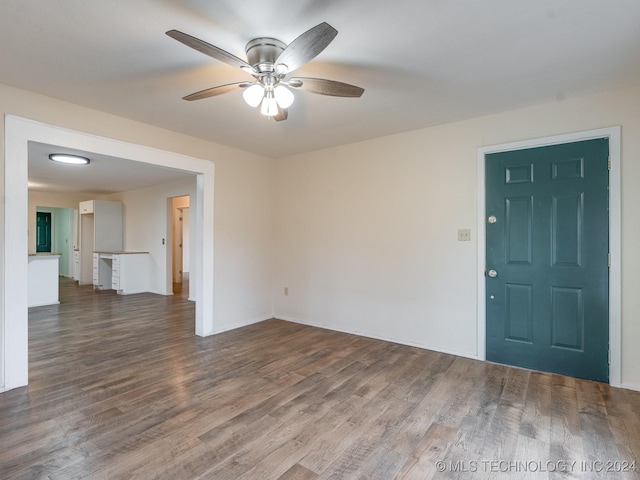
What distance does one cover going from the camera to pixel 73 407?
2.23m

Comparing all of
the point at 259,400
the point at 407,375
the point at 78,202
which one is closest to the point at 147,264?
the point at 78,202

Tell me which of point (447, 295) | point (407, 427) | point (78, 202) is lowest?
point (407, 427)

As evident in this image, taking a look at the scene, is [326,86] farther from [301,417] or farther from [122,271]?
[122,271]

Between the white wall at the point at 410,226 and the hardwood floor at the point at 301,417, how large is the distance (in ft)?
1.55

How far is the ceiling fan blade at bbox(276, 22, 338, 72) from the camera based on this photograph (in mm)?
1423

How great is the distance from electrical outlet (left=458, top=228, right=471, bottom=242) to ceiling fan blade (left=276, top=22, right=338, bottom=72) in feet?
7.63

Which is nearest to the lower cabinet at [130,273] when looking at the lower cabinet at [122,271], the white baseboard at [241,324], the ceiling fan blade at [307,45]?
the lower cabinet at [122,271]

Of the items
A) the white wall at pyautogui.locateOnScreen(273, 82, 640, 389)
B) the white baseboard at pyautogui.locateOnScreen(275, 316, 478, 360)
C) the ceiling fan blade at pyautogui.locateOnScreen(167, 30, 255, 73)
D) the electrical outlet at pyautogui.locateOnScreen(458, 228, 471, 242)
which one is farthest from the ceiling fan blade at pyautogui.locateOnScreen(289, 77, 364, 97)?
the white baseboard at pyautogui.locateOnScreen(275, 316, 478, 360)

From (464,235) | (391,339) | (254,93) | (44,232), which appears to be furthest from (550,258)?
(44,232)

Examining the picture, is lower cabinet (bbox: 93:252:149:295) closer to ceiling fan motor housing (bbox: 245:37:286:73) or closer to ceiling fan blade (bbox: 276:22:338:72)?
ceiling fan motor housing (bbox: 245:37:286:73)

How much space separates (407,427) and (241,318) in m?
2.84

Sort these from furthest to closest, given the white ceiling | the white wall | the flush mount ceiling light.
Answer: the flush mount ceiling light < the white wall < the white ceiling

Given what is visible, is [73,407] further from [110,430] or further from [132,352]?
[132,352]

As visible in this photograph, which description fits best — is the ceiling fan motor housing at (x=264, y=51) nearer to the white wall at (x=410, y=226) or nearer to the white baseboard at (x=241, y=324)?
the white wall at (x=410, y=226)
